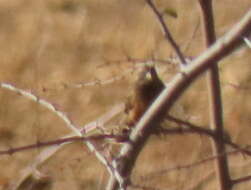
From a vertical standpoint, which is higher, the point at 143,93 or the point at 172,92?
the point at 172,92

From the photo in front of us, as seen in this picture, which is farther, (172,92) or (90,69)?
(90,69)

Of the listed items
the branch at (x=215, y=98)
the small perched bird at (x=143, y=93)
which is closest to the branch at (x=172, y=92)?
the small perched bird at (x=143, y=93)

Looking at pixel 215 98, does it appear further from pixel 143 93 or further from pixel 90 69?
pixel 90 69

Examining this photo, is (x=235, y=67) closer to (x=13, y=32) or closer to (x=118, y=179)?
(x=13, y=32)

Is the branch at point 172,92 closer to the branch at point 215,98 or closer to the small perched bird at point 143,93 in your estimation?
the small perched bird at point 143,93

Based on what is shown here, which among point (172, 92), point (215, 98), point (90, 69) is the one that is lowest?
point (90, 69)

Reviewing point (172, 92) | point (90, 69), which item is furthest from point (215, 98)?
point (90, 69)

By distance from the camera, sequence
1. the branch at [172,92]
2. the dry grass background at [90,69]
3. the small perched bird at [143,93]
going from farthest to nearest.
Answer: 1. the dry grass background at [90,69]
2. the small perched bird at [143,93]
3. the branch at [172,92]
